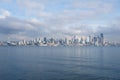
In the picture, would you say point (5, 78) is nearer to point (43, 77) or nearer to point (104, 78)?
point (43, 77)

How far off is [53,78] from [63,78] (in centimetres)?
378

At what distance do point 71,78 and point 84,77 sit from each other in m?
5.40

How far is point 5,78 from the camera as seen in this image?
74250 mm

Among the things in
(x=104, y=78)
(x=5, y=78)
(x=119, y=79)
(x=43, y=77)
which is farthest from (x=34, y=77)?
(x=119, y=79)

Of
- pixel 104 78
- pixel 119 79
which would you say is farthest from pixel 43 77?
pixel 119 79

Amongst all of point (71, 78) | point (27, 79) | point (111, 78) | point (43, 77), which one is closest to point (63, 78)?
point (71, 78)

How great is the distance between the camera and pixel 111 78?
74.7 m

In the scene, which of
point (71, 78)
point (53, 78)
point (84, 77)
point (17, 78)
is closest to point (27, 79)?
point (17, 78)

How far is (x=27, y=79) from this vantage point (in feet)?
237

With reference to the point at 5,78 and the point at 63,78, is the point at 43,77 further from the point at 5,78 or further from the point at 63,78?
the point at 5,78

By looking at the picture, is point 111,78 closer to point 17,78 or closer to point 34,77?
point 34,77

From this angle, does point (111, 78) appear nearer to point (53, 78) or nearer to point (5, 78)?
point (53, 78)

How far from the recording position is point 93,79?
241ft

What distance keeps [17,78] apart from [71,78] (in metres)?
20.2
